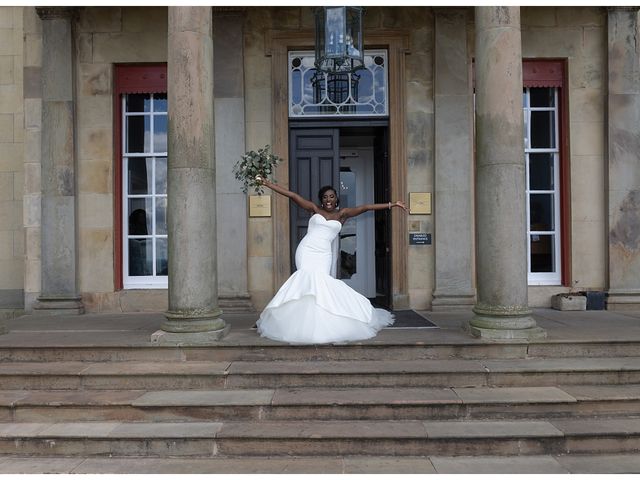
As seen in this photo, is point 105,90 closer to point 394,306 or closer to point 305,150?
point 305,150

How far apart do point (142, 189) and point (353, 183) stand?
12.6 ft

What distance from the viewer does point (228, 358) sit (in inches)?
225

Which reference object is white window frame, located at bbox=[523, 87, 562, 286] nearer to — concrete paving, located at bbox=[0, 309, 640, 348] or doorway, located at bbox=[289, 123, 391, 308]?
concrete paving, located at bbox=[0, 309, 640, 348]

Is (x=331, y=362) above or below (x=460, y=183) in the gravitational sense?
below

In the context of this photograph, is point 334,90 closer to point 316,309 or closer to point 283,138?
point 283,138

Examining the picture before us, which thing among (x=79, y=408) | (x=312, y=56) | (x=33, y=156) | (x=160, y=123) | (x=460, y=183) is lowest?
(x=79, y=408)

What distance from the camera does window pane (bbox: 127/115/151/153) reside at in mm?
8742

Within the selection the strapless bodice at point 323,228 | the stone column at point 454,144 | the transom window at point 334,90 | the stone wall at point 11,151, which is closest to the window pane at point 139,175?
the stone wall at point 11,151

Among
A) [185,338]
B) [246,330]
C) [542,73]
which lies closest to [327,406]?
[185,338]

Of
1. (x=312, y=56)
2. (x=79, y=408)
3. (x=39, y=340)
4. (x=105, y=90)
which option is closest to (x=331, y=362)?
(x=79, y=408)

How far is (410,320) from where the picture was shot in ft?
23.9

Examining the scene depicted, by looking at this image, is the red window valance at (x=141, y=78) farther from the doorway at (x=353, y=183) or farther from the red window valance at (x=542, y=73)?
the red window valance at (x=542, y=73)

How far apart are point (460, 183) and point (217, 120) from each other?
3.77 meters

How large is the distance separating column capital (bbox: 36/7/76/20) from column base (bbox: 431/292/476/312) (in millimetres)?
6974
